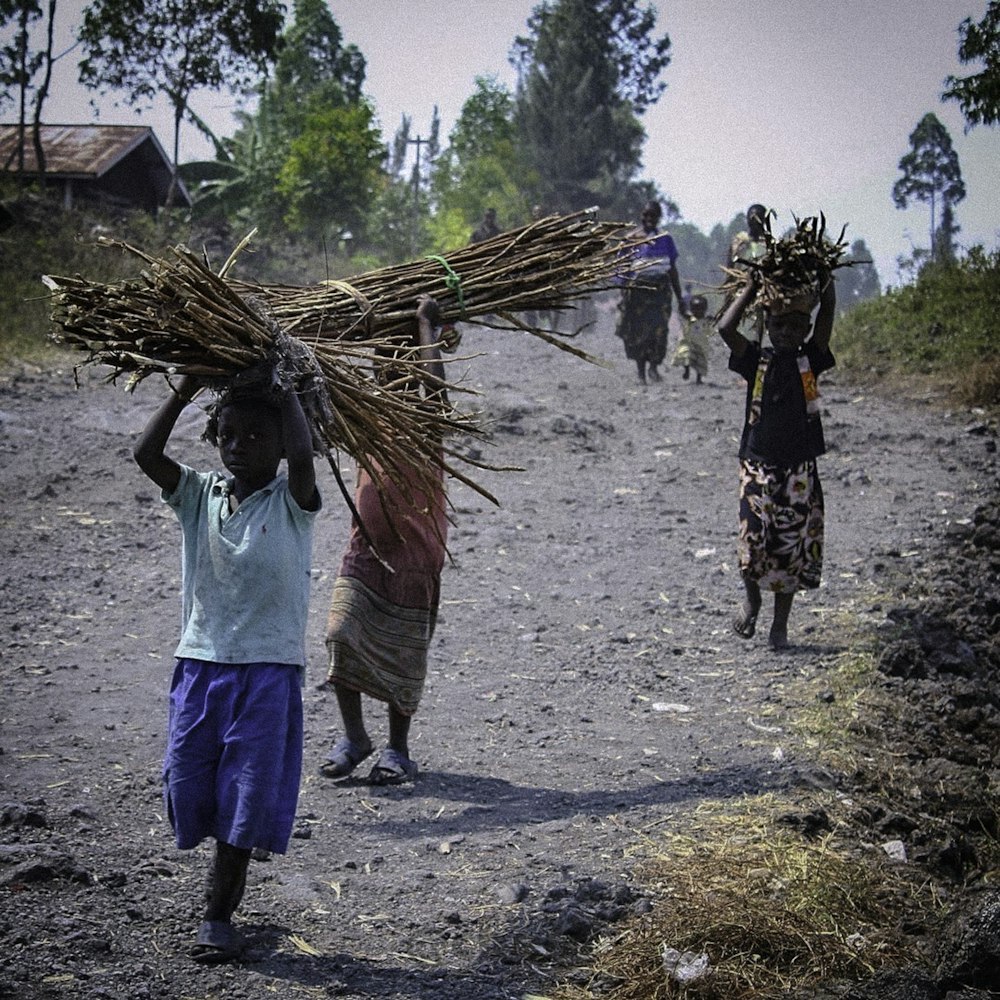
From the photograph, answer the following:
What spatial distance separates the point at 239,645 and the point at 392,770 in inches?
57.6

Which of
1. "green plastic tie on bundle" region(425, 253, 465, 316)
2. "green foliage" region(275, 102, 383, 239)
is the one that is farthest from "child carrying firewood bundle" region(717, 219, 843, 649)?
"green foliage" region(275, 102, 383, 239)

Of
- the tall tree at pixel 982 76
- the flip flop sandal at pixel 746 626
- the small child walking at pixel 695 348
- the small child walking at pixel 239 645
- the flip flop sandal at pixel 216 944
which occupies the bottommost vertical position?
the flip flop sandal at pixel 216 944

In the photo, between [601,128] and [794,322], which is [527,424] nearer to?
[794,322]

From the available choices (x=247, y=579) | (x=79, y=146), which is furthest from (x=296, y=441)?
(x=79, y=146)

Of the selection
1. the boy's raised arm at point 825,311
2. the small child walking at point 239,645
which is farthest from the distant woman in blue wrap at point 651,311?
the small child walking at point 239,645

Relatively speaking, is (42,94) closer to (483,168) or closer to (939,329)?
→ (939,329)

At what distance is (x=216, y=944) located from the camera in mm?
2947

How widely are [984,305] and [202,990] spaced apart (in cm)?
1310

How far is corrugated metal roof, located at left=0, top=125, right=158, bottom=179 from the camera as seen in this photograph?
24.5 meters

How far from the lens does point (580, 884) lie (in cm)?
343

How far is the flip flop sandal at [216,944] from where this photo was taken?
294 centimetres

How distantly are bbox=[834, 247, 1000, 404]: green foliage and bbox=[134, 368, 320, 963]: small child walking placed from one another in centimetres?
1023

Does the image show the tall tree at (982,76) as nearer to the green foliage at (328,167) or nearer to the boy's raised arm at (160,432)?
the boy's raised arm at (160,432)

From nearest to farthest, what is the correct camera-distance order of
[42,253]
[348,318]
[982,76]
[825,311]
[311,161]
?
[348,318] → [825,311] → [982,76] → [42,253] → [311,161]
